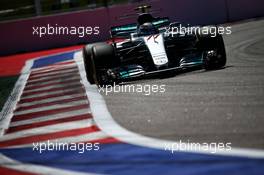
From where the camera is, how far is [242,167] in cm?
436

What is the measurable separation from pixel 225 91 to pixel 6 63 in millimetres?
12111

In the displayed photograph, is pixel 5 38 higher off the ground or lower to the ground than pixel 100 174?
lower

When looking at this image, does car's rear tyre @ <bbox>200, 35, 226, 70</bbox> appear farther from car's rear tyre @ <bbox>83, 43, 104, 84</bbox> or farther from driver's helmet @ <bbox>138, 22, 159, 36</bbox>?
car's rear tyre @ <bbox>83, 43, 104, 84</bbox>

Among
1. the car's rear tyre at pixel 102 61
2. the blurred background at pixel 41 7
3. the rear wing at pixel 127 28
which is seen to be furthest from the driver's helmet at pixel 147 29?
the blurred background at pixel 41 7

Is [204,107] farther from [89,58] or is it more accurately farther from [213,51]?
[89,58]

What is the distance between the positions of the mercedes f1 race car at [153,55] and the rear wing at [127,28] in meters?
0.47

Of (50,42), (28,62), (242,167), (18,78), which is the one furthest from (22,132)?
(50,42)

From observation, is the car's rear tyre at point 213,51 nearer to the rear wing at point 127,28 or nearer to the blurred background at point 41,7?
the rear wing at point 127,28

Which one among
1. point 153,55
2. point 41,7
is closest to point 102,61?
point 153,55

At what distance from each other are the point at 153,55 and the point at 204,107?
2.83 m

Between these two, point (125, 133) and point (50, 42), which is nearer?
point (125, 133)

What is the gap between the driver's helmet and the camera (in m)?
10.4

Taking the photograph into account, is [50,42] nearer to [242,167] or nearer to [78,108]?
[78,108]

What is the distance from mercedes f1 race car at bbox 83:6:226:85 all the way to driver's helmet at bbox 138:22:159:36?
32 cm
